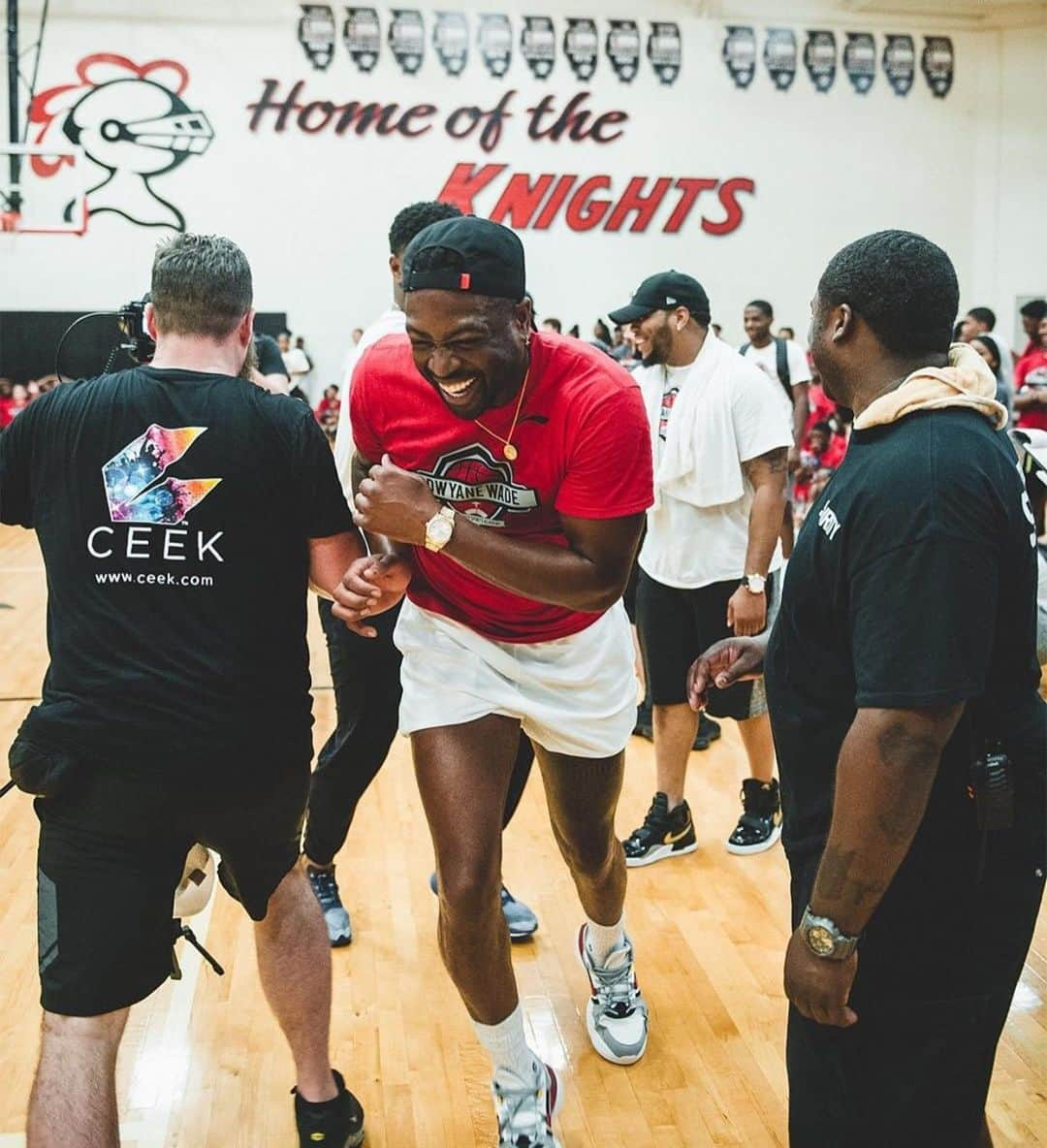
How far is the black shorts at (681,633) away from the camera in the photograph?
403 cm

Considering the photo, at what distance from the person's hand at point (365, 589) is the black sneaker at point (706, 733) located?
3191 mm

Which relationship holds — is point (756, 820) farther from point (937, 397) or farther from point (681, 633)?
point (937, 397)

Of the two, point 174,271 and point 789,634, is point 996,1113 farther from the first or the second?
point 174,271

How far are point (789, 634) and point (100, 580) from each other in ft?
3.83

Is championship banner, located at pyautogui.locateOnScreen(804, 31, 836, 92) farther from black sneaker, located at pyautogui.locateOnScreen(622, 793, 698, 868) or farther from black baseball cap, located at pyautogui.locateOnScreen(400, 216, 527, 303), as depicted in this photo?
black baseball cap, located at pyautogui.locateOnScreen(400, 216, 527, 303)

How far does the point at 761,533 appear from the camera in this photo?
384cm

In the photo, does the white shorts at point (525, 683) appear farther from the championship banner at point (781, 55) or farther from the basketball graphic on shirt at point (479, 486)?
the championship banner at point (781, 55)

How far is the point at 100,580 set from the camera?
2.07 meters

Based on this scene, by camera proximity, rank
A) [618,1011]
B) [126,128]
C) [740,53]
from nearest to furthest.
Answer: [618,1011]
[126,128]
[740,53]

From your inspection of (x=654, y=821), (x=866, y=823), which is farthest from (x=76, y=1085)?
(x=654, y=821)

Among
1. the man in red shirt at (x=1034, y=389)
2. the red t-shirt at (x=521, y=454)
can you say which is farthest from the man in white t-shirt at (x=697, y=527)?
the man in red shirt at (x=1034, y=389)

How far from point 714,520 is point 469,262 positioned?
2.04 metres

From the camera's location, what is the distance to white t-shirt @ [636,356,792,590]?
388cm

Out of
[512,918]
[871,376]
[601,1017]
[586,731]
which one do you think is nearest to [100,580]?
[586,731]
